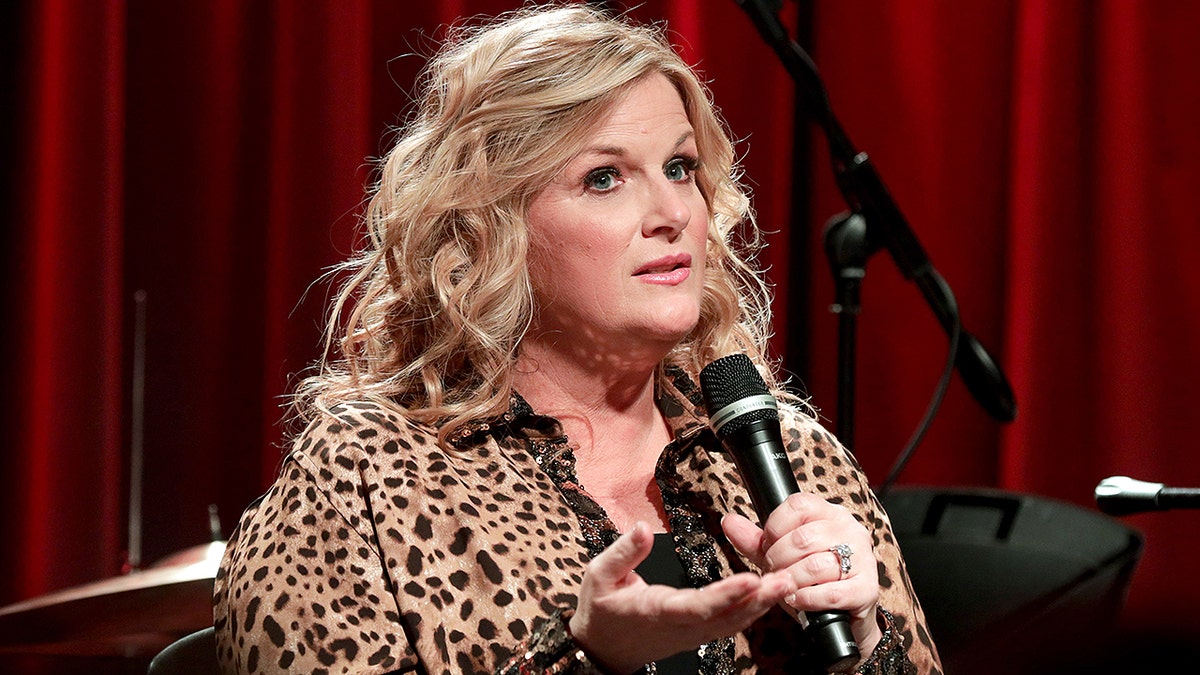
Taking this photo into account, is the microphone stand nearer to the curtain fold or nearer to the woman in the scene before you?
the woman

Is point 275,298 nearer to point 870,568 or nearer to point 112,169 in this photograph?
point 112,169

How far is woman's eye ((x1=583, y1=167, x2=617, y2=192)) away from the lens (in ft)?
5.33

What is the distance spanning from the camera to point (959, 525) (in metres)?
2.23

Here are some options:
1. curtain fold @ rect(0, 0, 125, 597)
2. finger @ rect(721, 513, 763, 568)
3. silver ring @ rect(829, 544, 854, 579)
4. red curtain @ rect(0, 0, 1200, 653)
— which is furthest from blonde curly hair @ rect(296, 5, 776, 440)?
curtain fold @ rect(0, 0, 125, 597)

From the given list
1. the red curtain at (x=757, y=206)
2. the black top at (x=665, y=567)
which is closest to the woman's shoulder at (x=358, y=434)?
the black top at (x=665, y=567)

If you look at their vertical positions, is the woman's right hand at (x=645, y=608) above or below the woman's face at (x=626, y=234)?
below

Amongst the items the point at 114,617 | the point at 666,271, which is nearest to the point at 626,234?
the point at 666,271

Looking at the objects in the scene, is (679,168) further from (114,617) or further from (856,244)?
(114,617)

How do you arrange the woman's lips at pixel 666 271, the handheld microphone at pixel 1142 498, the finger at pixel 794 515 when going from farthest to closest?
the woman's lips at pixel 666 271 < the finger at pixel 794 515 < the handheld microphone at pixel 1142 498

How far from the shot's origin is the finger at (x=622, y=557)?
1.06m

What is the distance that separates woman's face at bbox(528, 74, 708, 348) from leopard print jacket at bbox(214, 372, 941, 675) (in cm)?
15

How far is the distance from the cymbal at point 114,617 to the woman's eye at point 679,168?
2.65 feet

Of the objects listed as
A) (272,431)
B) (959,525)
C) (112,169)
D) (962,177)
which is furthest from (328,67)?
(959,525)

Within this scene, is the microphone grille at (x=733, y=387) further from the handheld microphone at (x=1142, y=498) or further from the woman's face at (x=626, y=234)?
the handheld microphone at (x=1142, y=498)
